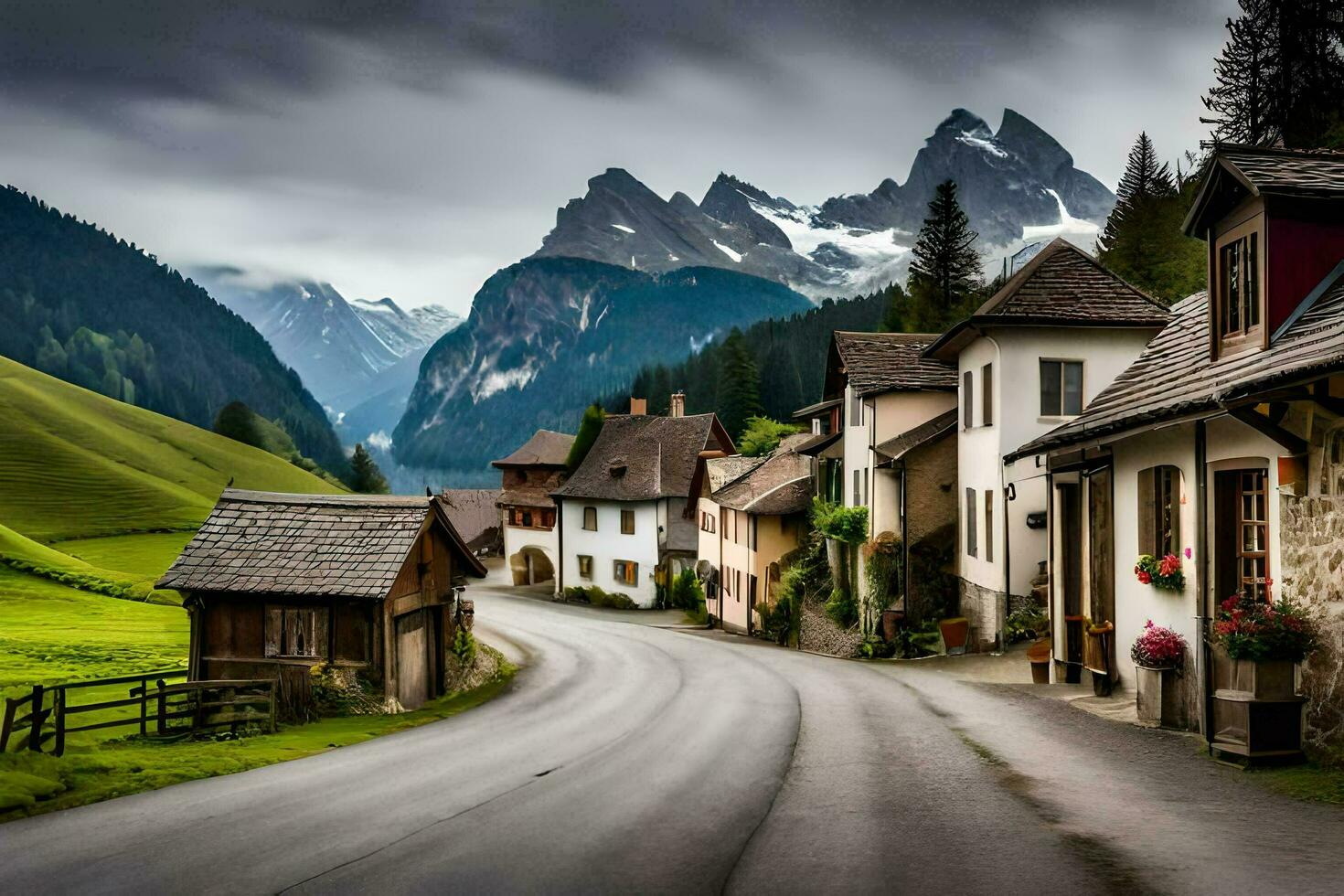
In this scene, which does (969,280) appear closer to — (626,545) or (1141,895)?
(626,545)

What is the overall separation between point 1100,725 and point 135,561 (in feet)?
218

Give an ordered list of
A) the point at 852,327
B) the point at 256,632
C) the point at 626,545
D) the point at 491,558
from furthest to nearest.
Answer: the point at 852,327, the point at 491,558, the point at 626,545, the point at 256,632

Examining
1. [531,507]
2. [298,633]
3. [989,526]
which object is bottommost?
[298,633]

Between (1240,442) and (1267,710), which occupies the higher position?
(1240,442)

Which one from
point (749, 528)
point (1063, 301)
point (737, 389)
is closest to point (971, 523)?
point (1063, 301)

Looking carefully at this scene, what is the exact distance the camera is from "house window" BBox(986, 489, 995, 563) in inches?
A: 1037

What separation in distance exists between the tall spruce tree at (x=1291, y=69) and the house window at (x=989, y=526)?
1218 inches

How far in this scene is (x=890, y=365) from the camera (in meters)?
34.8

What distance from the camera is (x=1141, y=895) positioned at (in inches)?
295

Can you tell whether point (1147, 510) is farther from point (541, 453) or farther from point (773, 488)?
point (541, 453)

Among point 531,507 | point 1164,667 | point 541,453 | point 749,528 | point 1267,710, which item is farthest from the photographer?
point 541,453

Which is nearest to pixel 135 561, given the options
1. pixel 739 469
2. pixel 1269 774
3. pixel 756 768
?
pixel 739 469

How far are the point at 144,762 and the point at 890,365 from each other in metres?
25.6

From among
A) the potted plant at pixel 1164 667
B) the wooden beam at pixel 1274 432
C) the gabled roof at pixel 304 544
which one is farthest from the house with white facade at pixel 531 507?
the wooden beam at pixel 1274 432
